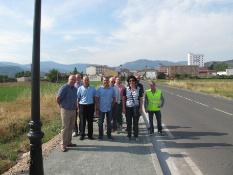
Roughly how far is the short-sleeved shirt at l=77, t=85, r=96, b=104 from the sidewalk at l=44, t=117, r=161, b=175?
41.3 inches

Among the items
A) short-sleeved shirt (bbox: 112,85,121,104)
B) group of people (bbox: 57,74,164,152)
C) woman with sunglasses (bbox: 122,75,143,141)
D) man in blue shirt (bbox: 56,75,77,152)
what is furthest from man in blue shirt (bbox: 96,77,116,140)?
man in blue shirt (bbox: 56,75,77,152)

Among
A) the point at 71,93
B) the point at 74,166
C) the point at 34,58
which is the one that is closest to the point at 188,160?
the point at 74,166

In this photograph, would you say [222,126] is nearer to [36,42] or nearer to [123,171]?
[123,171]

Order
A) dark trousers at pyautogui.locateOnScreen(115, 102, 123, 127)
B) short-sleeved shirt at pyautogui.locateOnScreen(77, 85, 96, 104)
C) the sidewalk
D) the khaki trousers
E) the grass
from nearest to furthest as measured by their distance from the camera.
→ 1. the sidewalk
2. the khaki trousers
3. short-sleeved shirt at pyautogui.locateOnScreen(77, 85, 96, 104)
4. dark trousers at pyautogui.locateOnScreen(115, 102, 123, 127)
5. the grass

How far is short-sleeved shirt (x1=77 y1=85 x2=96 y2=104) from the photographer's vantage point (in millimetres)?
11656

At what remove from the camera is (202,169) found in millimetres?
8352

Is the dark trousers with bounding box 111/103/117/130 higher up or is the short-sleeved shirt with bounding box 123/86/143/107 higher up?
the short-sleeved shirt with bounding box 123/86/143/107

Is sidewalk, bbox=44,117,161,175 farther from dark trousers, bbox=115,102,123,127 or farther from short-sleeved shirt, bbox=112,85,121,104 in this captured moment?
dark trousers, bbox=115,102,123,127

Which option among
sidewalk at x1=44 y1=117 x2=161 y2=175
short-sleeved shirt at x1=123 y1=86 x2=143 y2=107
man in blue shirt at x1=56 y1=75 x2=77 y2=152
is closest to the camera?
sidewalk at x1=44 y1=117 x2=161 y2=175

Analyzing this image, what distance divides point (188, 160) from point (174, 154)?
2.50 ft

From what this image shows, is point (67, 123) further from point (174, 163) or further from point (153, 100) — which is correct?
point (153, 100)

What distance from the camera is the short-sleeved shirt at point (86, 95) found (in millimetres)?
11656

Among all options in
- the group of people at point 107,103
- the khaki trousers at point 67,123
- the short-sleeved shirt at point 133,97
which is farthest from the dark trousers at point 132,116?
the khaki trousers at point 67,123

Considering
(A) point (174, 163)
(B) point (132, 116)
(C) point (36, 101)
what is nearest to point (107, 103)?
(B) point (132, 116)
